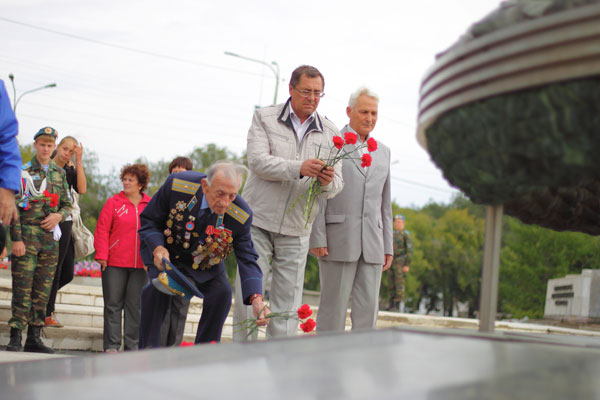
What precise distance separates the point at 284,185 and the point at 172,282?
108 cm

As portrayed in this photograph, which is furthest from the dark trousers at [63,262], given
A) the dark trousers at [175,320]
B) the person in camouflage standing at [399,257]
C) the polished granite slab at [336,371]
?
the person in camouflage standing at [399,257]

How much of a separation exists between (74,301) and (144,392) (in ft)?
29.6

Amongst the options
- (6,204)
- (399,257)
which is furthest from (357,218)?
(399,257)

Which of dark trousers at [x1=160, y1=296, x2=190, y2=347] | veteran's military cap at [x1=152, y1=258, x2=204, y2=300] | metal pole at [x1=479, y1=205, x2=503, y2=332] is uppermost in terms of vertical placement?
metal pole at [x1=479, y1=205, x2=503, y2=332]

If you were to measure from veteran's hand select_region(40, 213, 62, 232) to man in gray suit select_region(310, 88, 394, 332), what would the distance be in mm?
2440

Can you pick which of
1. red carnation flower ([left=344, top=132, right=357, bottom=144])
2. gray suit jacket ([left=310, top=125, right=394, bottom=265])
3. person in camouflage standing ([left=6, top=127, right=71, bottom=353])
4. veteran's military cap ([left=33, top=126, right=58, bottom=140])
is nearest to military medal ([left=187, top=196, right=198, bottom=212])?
gray suit jacket ([left=310, top=125, right=394, bottom=265])

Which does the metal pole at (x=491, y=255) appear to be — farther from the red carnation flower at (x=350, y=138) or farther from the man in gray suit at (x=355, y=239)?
the man in gray suit at (x=355, y=239)

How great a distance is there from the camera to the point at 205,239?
4.12 m

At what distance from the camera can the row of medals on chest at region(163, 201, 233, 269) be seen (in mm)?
4074

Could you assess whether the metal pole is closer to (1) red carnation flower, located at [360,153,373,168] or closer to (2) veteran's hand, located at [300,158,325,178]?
(2) veteran's hand, located at [300,158,325,178]

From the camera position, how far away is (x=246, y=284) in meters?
4.05

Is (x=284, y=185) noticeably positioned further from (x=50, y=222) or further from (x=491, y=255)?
(x=491, y=255)

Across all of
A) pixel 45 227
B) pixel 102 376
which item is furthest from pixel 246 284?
pixel 102 376

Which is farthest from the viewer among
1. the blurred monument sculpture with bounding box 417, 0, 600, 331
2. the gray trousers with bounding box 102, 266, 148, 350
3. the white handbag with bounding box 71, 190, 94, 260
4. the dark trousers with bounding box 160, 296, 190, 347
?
the white handbag with bounding box 71, 190, 94, 260
